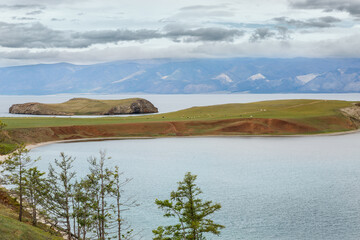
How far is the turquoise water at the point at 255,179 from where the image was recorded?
3791 cm

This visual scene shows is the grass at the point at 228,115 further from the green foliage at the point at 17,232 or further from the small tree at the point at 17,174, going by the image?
the green foliage at the point at 17,232

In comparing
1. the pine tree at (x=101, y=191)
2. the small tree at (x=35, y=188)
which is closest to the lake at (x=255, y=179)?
the pine tree at (x=101, y=191)

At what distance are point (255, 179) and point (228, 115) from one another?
285ft

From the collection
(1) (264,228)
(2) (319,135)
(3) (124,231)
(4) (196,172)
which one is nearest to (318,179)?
(4) (196,172)

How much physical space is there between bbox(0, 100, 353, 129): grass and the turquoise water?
26156 mm

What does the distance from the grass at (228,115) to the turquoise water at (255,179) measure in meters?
26.2

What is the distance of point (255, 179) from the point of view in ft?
186

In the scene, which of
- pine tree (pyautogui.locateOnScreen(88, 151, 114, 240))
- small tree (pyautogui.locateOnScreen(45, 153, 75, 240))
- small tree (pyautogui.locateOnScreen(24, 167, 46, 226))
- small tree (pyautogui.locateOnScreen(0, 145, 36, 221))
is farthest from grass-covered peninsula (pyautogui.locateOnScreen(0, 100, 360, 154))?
pine tree (pyautogui.locateOnScreen(88, 151, 114, 240))

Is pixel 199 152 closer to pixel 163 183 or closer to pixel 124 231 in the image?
pixel 163 183

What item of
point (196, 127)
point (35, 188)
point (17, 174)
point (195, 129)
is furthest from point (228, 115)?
point (35, 188)

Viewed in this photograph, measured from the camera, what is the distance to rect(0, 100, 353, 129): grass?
127625 millimetres

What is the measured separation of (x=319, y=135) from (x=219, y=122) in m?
28.3

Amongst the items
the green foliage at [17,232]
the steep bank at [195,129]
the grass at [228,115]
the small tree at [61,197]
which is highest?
the grass at [228,115]

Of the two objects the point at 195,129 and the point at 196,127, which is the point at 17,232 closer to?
the point at 195,129
